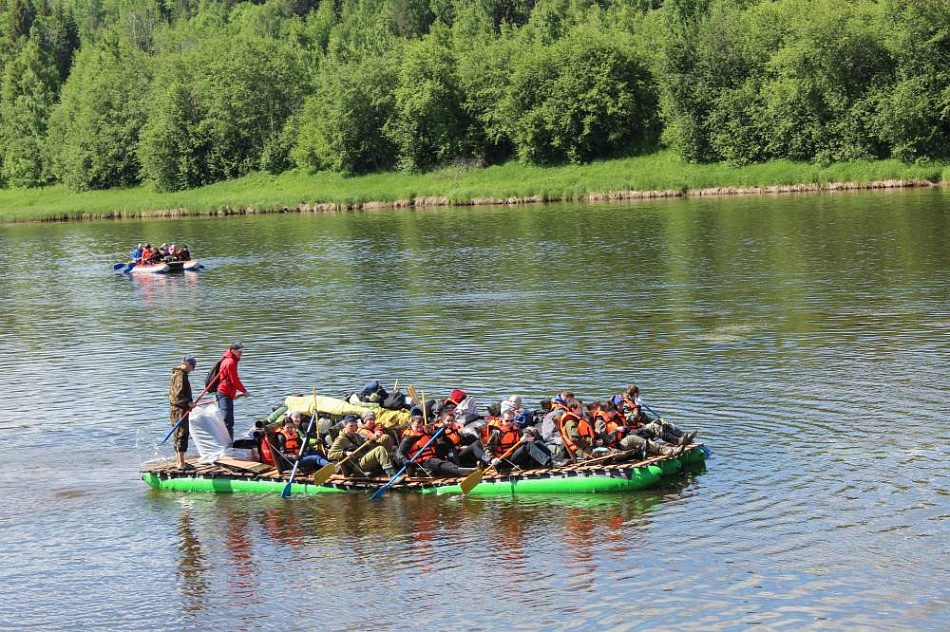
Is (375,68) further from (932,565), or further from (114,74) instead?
(932,565)

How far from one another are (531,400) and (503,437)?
597cm

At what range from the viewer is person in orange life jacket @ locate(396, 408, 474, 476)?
24.0m

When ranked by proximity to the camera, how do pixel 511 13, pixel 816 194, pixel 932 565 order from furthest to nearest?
1. pixel 511 13
2. pixel 816 194
3. pixel 932 565

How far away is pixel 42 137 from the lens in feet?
481

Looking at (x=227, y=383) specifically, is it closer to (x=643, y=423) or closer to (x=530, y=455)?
(x=530, y=455)

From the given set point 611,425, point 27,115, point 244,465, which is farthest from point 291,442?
point 27,115

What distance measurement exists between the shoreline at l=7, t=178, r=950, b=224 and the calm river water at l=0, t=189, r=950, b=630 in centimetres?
2846

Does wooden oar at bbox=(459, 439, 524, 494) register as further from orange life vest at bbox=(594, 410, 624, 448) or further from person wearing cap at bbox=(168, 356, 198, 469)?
person wearing cap at bbox=(168, 356, 198, 469)

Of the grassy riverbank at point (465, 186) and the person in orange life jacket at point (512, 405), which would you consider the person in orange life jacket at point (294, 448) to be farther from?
the grassy riverbank at point (465, 186)

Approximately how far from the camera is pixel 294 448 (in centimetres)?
2488

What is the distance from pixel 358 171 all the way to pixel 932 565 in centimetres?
10498

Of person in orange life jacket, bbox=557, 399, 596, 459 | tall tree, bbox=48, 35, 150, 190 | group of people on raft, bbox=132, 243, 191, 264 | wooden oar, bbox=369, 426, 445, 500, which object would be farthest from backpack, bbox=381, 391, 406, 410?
tall tree, bbox=48, 35, 150, 190

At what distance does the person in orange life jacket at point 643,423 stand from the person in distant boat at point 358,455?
5270 mm

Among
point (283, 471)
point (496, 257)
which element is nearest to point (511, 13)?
point (496, 257)
